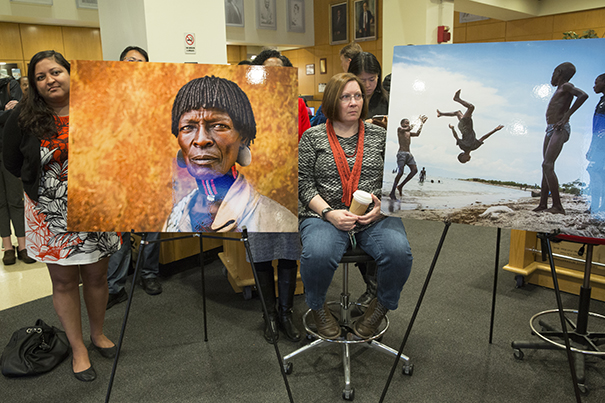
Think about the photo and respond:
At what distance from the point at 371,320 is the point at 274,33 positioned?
839 centimetres

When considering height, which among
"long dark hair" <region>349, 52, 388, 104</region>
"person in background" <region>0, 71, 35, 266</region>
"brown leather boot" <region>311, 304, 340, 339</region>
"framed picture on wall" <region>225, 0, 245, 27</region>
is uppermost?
"framed picture on wall" <region>225, 0, 245, 27</region>

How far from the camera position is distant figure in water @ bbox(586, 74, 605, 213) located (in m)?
1.32

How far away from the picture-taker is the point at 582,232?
1.37 metres

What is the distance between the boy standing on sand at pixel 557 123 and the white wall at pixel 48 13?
26.2 ft

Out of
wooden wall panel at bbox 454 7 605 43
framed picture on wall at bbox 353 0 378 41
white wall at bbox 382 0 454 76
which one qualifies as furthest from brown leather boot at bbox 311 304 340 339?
framed picture on wall at bbox 353 0 378 41

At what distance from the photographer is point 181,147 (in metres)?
1.60

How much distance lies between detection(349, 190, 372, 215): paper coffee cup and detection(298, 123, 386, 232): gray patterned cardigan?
112 millimetres

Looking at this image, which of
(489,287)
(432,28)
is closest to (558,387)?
(489,287)

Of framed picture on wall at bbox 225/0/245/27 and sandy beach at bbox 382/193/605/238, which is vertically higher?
framed picture on wall at bbox 225/0/245/27

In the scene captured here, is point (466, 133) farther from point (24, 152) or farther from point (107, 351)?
point (107, 351)

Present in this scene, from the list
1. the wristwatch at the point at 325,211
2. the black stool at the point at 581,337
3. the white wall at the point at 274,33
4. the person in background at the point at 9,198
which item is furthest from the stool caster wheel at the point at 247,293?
the white wall at the point at 274,33

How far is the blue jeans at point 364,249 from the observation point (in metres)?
1.74

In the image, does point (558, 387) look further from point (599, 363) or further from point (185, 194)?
point (185, 194)

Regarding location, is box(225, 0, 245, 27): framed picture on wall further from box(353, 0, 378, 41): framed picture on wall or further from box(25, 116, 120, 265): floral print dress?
box(25, 116, 120, 265): floral print dress
